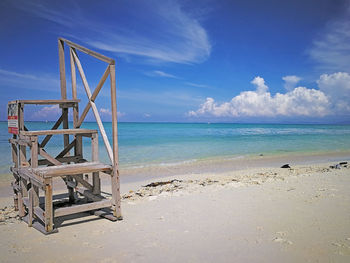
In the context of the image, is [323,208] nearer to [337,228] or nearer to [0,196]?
[337,228]

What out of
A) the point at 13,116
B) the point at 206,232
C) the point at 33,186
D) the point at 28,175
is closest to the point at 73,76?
the point at 13,116

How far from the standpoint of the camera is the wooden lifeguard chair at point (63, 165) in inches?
183

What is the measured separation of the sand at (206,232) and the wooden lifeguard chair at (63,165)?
0.99 feet

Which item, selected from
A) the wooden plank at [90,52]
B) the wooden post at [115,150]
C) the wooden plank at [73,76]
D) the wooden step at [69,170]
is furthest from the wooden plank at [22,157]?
the wooden plank at [90,52]

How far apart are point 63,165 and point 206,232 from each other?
287 centimetres

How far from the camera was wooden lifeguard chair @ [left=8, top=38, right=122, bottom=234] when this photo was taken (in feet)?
15.2

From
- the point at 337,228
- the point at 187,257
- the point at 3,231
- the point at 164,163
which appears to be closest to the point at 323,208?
the point at 337,228

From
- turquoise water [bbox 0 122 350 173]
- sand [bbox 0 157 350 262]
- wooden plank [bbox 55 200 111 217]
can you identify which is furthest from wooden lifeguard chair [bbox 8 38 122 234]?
turquoise water [bbox 0 122 350 173]

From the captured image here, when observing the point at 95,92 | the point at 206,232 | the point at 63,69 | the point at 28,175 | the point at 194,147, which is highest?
the point at 63,69

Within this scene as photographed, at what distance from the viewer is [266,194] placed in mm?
6562

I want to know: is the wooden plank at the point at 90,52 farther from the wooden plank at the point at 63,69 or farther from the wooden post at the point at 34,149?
the wooden post at the point at 34,149

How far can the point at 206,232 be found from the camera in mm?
4422

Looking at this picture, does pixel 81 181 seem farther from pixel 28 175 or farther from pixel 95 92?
pixel 95 92

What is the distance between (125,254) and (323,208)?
390 centimetres
